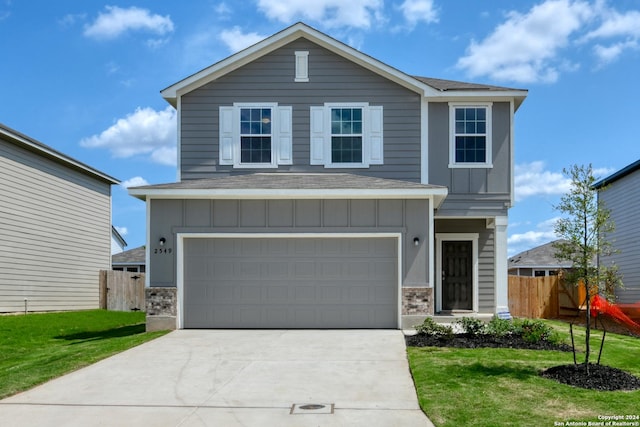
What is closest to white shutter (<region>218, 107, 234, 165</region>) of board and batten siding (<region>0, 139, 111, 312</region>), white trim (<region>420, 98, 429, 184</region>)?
white trim (<region>420, 98, 429, 184</region>)

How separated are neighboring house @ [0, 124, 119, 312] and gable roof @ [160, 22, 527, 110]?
6.84m

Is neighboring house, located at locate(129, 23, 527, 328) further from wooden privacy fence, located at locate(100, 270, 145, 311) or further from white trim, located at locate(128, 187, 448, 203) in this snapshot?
wooden privacy fence, located at locate(100, 270, 145, 311)

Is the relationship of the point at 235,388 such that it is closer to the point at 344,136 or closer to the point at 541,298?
the point at 344,136

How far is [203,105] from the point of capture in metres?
16.8

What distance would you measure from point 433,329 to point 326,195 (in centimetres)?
363

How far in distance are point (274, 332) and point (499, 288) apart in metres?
6.35

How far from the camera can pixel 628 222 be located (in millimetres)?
23031

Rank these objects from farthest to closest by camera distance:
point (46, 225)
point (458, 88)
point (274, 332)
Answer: point (46, 225) < point (458, 88) < point (274, 332)

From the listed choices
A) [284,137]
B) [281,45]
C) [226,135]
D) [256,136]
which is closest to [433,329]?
[284,137]

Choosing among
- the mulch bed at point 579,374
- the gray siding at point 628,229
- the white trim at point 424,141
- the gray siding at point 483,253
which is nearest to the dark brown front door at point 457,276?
the gray siding at point 483,253

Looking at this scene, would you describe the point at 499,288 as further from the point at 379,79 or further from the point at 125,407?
the point at 125,407

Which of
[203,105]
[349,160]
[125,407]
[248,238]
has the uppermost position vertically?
[203,105]

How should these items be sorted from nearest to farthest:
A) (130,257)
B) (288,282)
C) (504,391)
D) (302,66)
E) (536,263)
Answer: (504,391)
(288,282)
(302,66)
(536,263)
(130,257)

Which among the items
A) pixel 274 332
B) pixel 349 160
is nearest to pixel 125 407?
pixel 274 332
